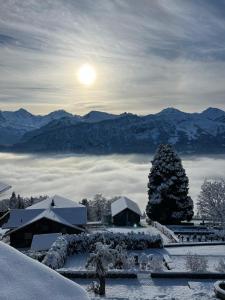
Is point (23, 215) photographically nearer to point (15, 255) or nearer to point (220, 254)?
point (220, 254)

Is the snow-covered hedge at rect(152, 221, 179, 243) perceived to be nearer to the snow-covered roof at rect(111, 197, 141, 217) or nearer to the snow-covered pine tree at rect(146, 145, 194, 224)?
the snow-covered pine tree at rect(146, 145, 194, 224)

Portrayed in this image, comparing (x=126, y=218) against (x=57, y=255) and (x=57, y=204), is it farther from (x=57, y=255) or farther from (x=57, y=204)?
(x=57, y=255)

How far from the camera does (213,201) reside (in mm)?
61688

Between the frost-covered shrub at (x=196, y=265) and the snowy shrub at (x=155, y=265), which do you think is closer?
the frost-covered shrub at (x=196, y=265)

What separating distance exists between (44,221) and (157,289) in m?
26.0

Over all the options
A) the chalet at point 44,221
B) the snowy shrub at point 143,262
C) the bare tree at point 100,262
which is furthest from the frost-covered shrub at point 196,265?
the chalet at point 44,221

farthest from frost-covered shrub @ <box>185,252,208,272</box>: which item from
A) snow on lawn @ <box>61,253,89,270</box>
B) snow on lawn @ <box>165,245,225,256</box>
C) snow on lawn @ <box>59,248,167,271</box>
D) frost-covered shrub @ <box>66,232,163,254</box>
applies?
frost-covered shrub @ <box>66,232,163,254</box>

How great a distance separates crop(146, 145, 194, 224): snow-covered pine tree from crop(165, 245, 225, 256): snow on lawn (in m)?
16.8

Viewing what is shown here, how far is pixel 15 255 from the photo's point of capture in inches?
348

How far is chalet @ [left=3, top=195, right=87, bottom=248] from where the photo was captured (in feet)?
165

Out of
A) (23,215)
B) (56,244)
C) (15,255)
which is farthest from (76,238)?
(15,255)

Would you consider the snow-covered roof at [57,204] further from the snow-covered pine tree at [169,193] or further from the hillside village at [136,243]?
the snow-covered pine tree at [169,193]

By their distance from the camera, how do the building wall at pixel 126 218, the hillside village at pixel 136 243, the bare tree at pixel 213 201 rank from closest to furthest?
1. the hillside village at pixel 136 243
2. the bare tree at pixel 213 201
3. the building wall at pixel 126 218

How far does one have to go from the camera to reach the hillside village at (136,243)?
1067 inches
